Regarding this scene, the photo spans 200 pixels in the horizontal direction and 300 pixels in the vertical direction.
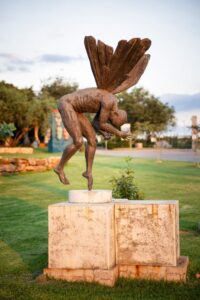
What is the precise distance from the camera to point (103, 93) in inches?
223

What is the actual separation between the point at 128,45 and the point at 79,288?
2.94 meters

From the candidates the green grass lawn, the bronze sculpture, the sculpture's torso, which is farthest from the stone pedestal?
the sculpture's torso

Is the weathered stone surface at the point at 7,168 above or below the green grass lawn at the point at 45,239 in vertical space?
above

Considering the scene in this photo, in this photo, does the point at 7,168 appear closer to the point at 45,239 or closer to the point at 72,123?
the point at 45,239

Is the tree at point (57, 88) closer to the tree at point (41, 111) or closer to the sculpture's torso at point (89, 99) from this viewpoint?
the tree at point (41, 111)

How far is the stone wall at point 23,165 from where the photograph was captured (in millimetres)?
19861

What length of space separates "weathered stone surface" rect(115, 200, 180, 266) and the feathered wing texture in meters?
1.59

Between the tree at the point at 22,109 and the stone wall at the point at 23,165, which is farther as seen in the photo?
the tree at the point at 22,109

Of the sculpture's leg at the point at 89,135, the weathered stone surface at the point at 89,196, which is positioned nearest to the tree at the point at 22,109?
the sculpture's leg at the point at 89,135

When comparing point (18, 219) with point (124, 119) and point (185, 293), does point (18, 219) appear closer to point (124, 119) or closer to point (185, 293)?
point (124, 119)

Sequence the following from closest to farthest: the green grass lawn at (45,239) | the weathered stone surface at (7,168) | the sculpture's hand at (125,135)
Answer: the green grass lawn at (45,239) → the sculpture's hand at (125,135) → the weathered stone surface at (7,168)

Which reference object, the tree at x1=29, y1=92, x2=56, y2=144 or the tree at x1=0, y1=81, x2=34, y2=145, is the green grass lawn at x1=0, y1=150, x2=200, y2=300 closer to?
the tree at x1=0, y1=81, x2=34, y2=145

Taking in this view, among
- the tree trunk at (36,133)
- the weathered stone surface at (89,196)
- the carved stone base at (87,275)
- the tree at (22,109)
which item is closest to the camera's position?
the carved stone base at (87,275)

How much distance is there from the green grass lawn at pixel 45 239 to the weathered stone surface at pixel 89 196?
0.94m
